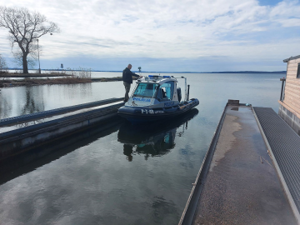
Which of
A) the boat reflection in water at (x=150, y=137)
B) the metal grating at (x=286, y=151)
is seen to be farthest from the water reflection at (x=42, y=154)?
the metal grating at (x=286, y=151)

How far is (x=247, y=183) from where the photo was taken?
15.8 ft

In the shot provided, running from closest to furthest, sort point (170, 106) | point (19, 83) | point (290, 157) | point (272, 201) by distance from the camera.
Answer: point (272, 201) → point (290, 157) → point (170, 106) → point (19, 83)

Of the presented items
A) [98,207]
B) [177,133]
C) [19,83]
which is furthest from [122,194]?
[19,83]

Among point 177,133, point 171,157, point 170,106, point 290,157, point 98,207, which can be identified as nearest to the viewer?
point 98,207

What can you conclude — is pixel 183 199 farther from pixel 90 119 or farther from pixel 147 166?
pixel 90 119

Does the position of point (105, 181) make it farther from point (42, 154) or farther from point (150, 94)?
point (150, 94)

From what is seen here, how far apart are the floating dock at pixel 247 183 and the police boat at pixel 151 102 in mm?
4271

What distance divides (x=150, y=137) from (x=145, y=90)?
3.13 meters

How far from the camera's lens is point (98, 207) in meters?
4.87

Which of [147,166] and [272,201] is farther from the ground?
[272,201]

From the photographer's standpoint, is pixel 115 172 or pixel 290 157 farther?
pixel 115 172

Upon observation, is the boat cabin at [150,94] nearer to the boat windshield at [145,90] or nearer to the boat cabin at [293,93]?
the boat windshield at [145,90]

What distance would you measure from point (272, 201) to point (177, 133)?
7252 millimetres

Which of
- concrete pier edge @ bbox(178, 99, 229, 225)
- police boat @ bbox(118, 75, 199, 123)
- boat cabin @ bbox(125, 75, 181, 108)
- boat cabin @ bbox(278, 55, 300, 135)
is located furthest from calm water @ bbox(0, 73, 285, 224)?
boat cabin @ bbox(278, 55, 300, 135)
